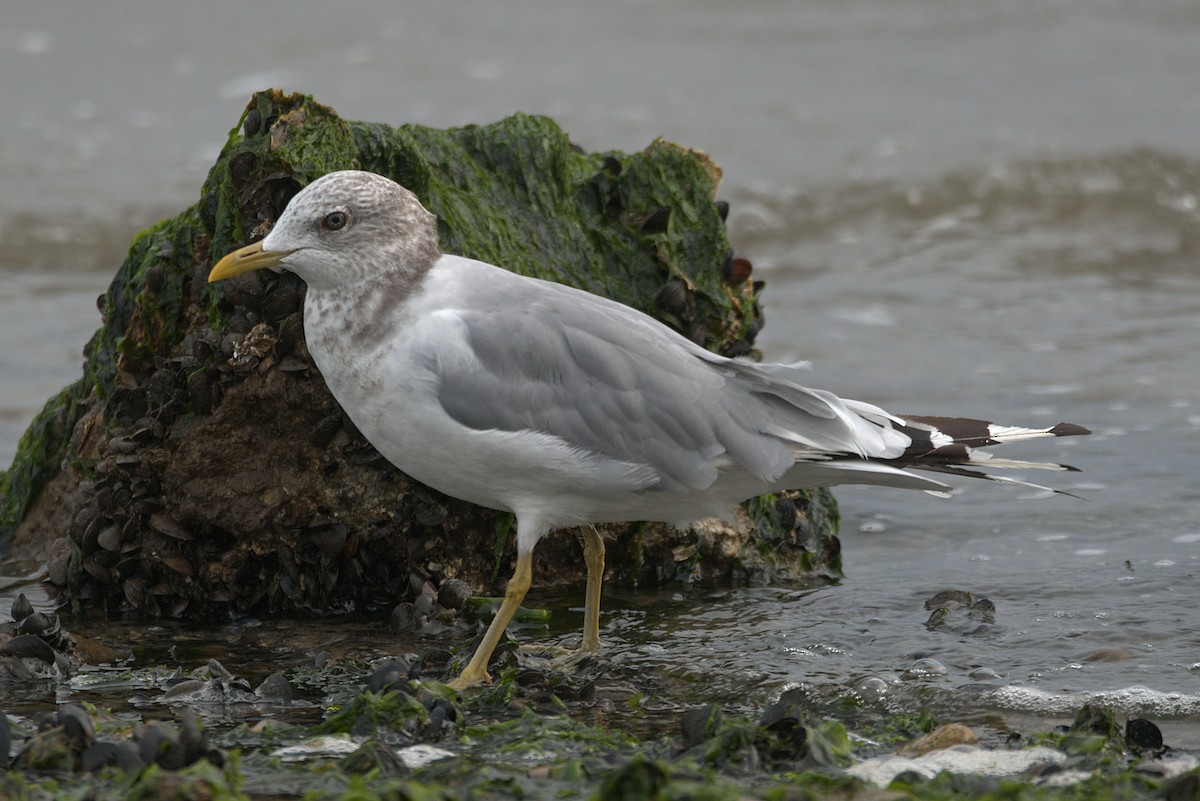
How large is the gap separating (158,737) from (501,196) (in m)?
3.47

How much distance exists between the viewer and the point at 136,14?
18.1 m

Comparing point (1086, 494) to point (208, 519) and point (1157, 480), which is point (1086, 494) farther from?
point (208, 519)

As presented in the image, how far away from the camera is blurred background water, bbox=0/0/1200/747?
5664 millimetres

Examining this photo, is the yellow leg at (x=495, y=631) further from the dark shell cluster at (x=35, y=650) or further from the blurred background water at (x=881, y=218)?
the dark shell cluster at (x=35, y=650)

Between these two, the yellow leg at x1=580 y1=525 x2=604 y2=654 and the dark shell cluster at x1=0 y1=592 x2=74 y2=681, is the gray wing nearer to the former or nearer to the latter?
the yellow leg at x1=580 y1=525 x2=604 y2=654

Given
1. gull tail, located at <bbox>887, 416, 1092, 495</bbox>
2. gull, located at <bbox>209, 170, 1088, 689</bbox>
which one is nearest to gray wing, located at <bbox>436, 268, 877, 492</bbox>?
gull, located at <bbox>209, 170, 1088, 689</bbox>

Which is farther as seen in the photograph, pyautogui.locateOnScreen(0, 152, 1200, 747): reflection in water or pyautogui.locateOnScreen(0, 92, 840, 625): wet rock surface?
pyautogui.locateOnScreen(0, 92, 840, 625): wet rock surface

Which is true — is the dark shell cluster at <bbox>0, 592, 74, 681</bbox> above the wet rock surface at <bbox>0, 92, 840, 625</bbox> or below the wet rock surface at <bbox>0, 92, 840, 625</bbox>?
below

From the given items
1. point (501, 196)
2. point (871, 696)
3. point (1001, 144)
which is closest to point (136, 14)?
point (1001, 144)

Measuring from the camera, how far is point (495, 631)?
5.04 metres

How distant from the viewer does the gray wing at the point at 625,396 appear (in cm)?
481

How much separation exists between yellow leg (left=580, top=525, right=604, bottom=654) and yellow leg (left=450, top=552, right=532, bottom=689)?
37 cm

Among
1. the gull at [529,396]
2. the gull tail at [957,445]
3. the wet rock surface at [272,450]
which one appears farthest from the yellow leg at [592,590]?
the gull tail at [957,445]

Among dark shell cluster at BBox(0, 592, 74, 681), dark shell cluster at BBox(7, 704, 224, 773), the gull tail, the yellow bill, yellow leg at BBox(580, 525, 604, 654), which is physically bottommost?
dark shell cluster at BBox(7, 704, 224, 773)
